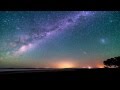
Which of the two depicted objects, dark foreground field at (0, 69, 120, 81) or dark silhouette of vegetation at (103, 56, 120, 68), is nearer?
dark foreground field at (0, 69, 120, 81)

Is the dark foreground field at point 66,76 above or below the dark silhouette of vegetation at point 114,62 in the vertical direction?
below

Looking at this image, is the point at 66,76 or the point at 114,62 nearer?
the point at 66,76

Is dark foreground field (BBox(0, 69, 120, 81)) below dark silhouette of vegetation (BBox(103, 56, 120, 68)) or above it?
below

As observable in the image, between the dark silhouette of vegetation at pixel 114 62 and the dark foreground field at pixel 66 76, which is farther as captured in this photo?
the dark silhouette of vegetation at pixel 114 62
